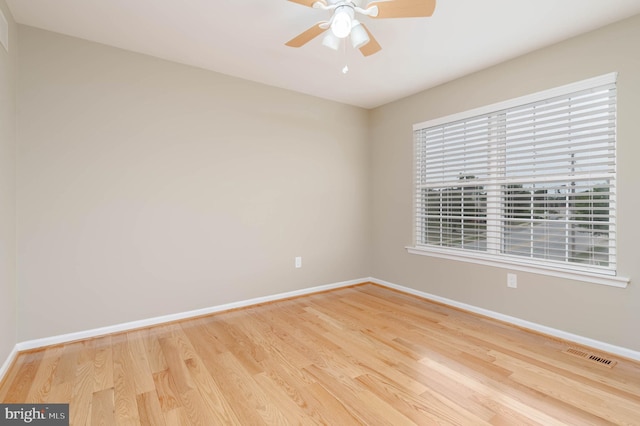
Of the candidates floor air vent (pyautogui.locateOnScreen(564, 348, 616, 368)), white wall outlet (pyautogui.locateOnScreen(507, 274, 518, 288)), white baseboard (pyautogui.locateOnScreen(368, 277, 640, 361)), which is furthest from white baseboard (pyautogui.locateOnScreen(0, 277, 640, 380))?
white wall outlet (pyautogui.locateOnScreen(507, 274, 518, 288))

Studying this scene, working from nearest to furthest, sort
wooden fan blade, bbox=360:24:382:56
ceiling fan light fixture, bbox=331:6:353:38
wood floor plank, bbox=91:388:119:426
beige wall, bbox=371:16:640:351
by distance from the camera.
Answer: wood floor plank, bbox=91:388:119:426 → ceiling fan light fixture, bbox=331:6:353:38 → wooden fan blade, bbox=360:24:382:56 → beige wall, bbox=371:16:640:351

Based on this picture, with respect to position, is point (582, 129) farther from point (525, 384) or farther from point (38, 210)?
point (38, 210)

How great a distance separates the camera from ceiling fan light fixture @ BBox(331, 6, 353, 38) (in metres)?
1.79

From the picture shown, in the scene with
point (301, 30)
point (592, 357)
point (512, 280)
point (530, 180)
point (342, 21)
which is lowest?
point (592, 357)

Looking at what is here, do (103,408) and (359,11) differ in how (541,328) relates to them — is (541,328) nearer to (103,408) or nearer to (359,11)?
(359,11)

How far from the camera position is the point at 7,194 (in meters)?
2.14

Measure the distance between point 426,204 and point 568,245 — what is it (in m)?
1.46

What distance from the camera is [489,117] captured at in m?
3.12

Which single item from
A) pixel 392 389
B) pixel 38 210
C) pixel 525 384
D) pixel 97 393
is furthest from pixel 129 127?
pixel 525 384

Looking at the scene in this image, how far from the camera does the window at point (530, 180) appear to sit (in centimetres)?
243

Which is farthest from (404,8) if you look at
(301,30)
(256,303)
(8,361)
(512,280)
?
(8,361)

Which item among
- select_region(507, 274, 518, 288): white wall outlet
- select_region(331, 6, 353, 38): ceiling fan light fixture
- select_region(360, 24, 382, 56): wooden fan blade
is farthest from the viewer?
select_region(507, 274, 518, 288): white wall outlet

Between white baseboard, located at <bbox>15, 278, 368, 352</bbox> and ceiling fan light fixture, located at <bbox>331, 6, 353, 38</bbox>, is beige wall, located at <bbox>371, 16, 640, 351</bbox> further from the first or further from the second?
ceiling fan light fixture, located at <bbox>331, 6, 353, 38</bbox>

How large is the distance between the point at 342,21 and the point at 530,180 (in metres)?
2.18
